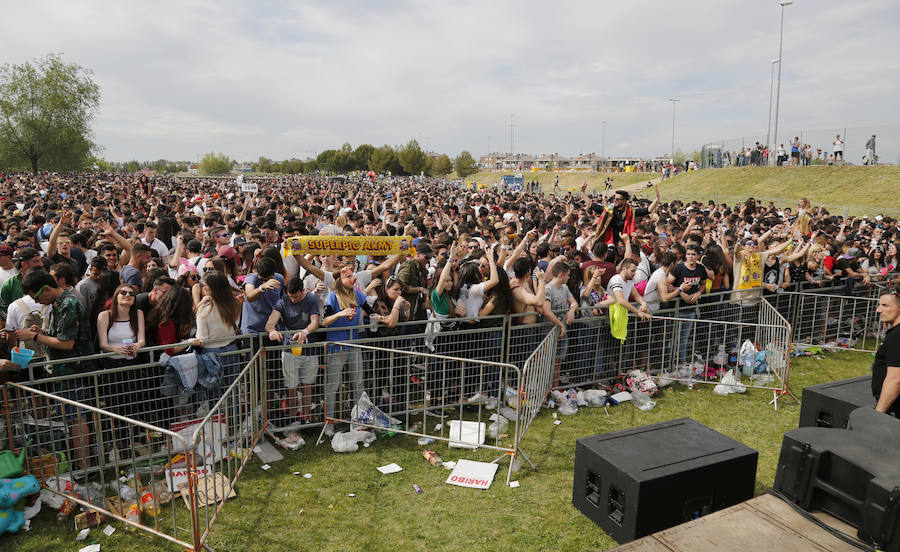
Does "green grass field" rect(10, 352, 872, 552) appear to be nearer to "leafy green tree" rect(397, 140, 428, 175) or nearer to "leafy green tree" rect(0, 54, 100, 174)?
"leafy green tree" rect(0, 54, 100, 174)

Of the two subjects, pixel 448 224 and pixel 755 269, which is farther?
pixel 448 224

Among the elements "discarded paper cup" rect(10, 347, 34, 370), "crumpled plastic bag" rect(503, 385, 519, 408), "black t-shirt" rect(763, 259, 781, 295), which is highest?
"black t-shirt" rect(763, 259, 781, 295)

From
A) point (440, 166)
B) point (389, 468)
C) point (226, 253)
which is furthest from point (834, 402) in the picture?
point (440, 166)

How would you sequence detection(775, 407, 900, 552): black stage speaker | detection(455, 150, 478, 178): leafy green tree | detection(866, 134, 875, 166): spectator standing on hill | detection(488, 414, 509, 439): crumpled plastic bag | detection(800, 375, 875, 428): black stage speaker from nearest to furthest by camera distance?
detection(775, 407, 900, 552): black stage speaker
detection(800, 375, 875, 428): black stage speaker
detection(488, 414, 509, 439): crumpled plastic bag
detection(866, 134, 875, 166): spectator standing on hill
detection(455, 150, 478, 178): leafy green tree

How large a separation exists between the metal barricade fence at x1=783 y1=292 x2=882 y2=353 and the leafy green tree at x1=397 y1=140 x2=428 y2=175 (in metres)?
99.2

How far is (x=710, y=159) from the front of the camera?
48062 millimetres

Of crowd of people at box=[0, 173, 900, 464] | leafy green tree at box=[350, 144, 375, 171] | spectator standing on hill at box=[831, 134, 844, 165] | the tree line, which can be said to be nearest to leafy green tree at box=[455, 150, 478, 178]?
the tree line

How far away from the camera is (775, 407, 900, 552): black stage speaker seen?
3.03 metres

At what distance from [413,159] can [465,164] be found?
461 inches

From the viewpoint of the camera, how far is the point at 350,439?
5973mm

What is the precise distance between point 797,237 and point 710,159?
41.6m

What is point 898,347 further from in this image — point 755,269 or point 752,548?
point 755,269

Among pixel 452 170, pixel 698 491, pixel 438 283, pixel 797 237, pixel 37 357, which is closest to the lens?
pixel 698 491

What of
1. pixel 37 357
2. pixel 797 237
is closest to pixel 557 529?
pixel 37 357
